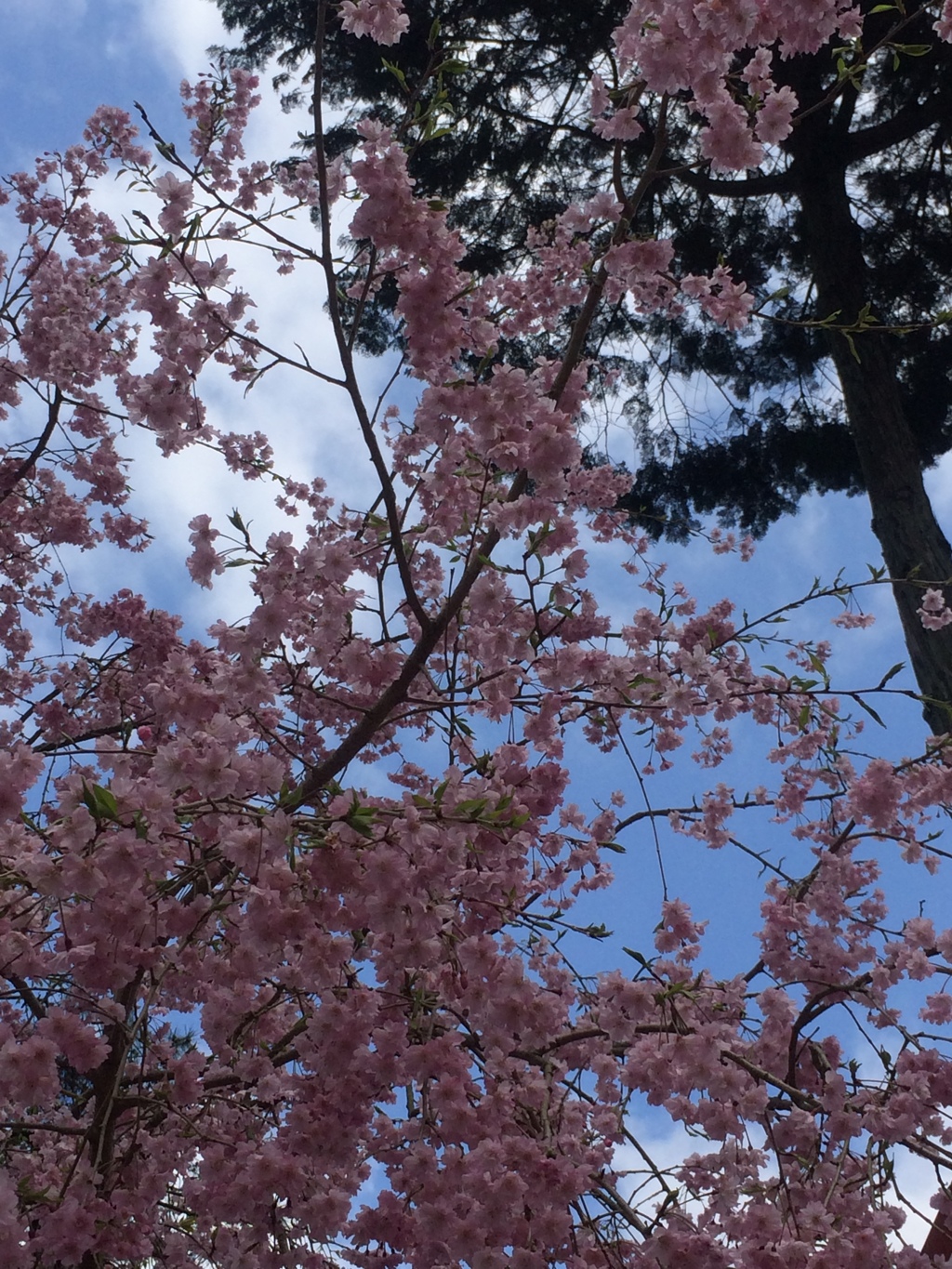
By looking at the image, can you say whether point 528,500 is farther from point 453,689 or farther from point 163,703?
point 163,703

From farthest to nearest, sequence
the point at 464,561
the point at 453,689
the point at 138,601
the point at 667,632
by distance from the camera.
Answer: the point at 138,601 < the point at 667,632 < the point at 464,561 < the point at 453,689

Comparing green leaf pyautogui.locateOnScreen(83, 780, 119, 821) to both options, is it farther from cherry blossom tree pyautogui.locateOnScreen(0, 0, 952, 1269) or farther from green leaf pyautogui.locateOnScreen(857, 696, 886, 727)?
green leaf pyautogui.locateOnScreen(857, 696, 886, 727)

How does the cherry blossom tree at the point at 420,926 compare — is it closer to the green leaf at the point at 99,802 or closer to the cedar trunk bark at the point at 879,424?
the green leaf at the point at 99,802

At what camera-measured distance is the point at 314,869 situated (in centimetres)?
235

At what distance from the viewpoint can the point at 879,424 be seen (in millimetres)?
6516

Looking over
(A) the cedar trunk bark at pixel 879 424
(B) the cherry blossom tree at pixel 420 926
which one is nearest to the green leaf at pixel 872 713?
(B) the cherry blossom tree at pixel 420 926

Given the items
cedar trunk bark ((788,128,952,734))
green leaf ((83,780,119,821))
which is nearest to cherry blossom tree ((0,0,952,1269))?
green leaf ((83,780,119,821))

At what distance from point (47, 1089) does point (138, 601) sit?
353 centimetres

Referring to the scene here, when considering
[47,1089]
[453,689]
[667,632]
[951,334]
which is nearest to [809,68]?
[951,334]

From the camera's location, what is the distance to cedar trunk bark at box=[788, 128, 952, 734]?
18.5 feet

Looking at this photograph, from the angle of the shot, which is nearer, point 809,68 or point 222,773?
point 222,773

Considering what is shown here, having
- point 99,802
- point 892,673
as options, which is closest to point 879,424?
point 892,673

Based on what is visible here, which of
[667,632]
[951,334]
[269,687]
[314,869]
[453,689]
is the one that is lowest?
[314,869]

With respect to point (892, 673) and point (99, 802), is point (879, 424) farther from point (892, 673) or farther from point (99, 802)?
point (99, 802)
